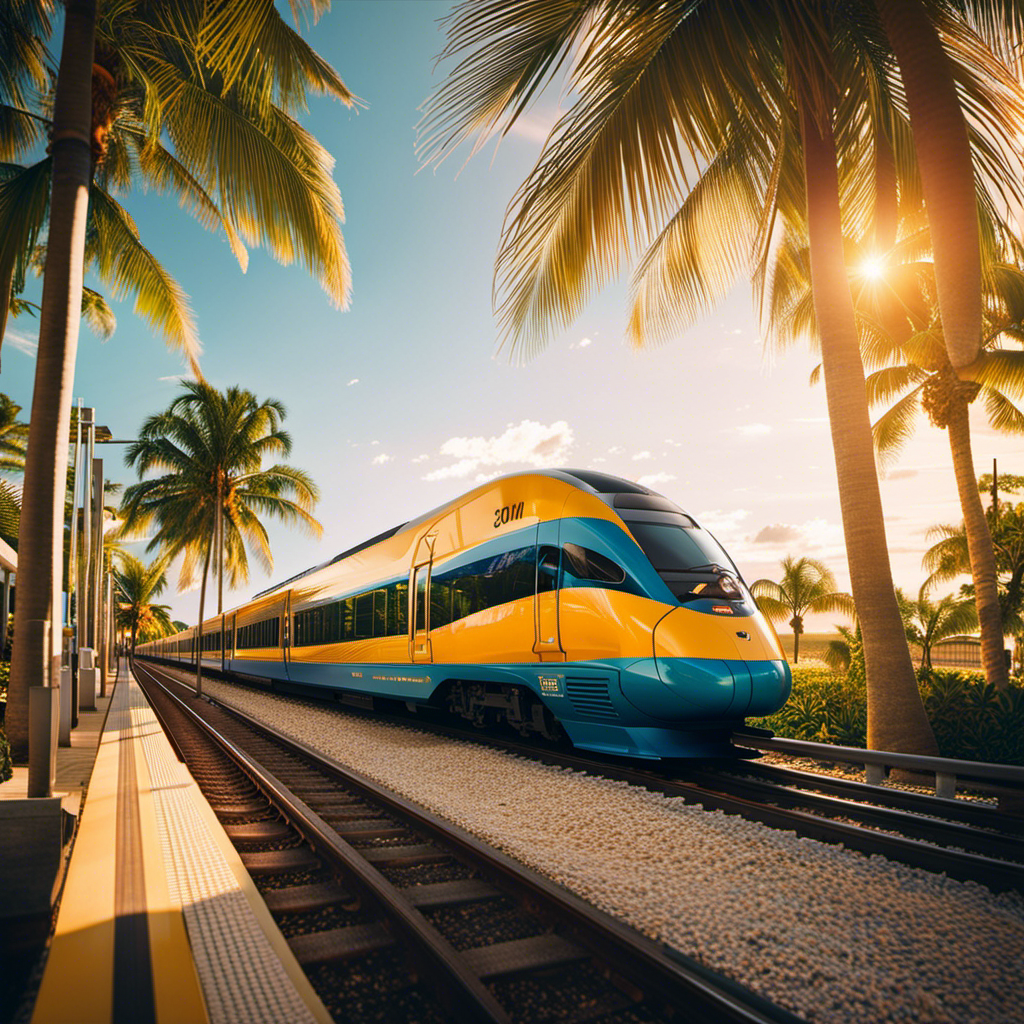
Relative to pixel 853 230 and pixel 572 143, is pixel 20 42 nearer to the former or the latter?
pixel 572 143

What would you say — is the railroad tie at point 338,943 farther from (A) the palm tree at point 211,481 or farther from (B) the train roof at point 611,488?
(A) the palm tree at point 211,481

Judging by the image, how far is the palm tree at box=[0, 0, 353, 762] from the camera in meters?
6.58

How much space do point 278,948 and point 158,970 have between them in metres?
0.43

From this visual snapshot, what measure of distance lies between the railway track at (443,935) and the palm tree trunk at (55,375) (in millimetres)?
3193

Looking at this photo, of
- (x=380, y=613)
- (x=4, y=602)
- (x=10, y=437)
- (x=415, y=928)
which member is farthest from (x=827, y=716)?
(x=10, y=437)

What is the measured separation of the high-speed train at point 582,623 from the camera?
578cm

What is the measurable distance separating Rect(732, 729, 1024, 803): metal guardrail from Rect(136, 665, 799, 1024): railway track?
2.88 meters

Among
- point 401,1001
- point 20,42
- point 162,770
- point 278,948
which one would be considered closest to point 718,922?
point 401,1001

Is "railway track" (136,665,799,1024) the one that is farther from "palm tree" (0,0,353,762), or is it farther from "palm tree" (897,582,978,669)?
"palm tree" (897,582,978,669)

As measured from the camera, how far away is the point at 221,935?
9.16 ft

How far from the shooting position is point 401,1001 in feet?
8.24

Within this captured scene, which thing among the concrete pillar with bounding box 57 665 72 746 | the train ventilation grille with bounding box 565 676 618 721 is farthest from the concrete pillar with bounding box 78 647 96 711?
the train ventilation grille with bounding box 565 676 618 721

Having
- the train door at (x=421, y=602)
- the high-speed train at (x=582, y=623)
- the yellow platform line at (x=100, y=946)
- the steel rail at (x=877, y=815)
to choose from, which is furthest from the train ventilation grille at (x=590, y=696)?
the yellow platform line at (x=100, y=946)

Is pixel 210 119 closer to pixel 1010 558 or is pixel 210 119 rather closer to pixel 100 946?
pixel 100 946
